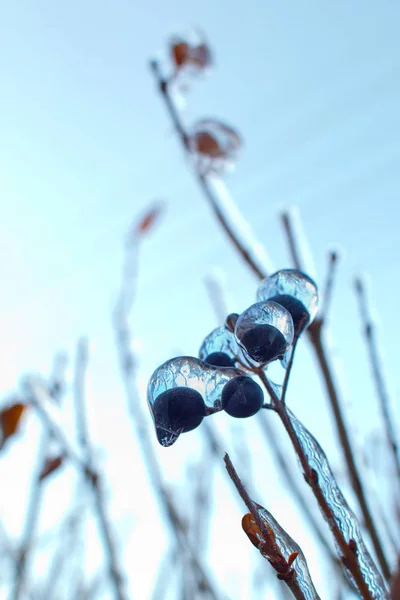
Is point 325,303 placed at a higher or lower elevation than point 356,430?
higher

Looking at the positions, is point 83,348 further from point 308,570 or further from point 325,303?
point 308,570

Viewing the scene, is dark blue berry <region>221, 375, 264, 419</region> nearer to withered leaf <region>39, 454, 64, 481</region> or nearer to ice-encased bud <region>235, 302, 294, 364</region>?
ice-encased bud <region>235, 302, 294, 364</region>

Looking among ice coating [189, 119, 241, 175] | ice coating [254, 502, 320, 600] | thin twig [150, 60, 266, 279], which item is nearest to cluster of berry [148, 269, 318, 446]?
ice coating [254, 502, 320, 600]

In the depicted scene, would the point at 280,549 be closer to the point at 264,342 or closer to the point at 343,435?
the point at 264,342

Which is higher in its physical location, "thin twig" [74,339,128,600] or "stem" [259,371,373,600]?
"thin twig" [74,339,128,600]

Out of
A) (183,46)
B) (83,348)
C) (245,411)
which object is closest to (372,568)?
(245,411)

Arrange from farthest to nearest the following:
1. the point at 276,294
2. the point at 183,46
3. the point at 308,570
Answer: the point at 183,46, the point at 276,294, the point at 308,570

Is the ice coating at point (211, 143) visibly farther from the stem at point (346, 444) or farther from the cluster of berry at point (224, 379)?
the cluster of berry at point (224, 379)
